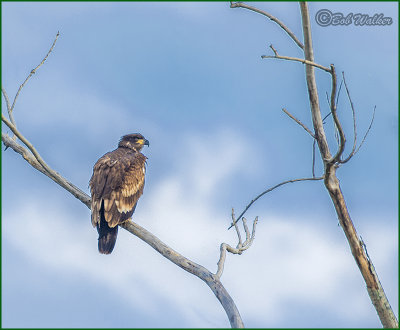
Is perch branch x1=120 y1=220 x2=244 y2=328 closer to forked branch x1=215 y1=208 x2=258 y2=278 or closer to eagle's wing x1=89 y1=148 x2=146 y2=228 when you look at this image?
forked branch x1=215 y1=208 x2=258 y2=278

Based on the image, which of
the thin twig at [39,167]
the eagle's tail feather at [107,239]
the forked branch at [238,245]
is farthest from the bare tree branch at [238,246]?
the thin twig at [39,167]

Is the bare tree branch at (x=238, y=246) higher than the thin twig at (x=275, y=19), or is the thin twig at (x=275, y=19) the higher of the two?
the thin twig at (x=275, y=19)

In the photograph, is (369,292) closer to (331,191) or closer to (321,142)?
(331,191)

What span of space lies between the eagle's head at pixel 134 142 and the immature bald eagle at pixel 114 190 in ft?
1.43

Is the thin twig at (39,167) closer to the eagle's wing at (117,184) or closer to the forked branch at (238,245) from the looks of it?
the eagle's wing at (117,184)

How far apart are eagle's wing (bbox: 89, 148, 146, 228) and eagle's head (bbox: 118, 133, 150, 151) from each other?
0.59 meters

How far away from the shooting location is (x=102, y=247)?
7.82 metres

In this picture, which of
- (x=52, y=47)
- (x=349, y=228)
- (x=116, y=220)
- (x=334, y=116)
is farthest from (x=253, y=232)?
(x=52, y=47)

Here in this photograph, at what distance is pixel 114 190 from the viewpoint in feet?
26.7

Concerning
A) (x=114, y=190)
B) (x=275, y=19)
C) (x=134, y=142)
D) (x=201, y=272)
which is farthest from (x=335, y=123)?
(x=134, y=142)

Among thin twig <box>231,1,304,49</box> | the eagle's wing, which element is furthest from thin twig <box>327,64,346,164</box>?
the eagle's wing

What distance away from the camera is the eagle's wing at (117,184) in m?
7.77

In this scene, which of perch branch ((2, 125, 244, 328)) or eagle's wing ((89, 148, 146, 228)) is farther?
eagle's wing ((89, 148, 146, 228))

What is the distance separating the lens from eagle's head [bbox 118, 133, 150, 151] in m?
9.87
